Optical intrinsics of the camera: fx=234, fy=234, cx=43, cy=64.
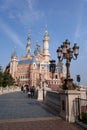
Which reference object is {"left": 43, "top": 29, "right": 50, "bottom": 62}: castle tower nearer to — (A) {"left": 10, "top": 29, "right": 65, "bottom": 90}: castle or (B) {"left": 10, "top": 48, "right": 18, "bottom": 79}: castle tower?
(A) {"left": 10, "top": 29, "right": 65, "bottom": 90}: castle

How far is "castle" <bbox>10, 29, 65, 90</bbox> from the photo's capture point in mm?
128375

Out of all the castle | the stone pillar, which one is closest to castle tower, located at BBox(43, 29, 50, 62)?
the castle

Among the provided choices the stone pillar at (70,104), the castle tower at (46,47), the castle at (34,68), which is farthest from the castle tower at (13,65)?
the stone pillar at (70,104)

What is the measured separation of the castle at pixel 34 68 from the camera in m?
128

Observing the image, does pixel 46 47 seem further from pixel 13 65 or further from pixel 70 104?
pixel 70 104

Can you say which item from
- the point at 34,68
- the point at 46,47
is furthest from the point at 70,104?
the point at 46,47

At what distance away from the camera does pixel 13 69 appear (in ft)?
466

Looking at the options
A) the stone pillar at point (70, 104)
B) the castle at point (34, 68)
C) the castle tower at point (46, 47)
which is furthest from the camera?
the castle tower at point (46, 47)

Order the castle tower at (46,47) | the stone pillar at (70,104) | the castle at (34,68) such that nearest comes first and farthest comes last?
the stone pillar at (70,104) → the castle at (34,68) → the castle tower at (46,47)

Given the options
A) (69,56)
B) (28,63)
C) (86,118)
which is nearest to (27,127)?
(86,118)

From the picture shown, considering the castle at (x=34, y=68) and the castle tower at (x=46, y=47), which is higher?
the castle tower at (x=46, y=47)

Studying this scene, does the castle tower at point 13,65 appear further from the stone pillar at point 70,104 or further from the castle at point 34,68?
the stone pillar at point 70,104

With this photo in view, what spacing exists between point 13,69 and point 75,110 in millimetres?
131511

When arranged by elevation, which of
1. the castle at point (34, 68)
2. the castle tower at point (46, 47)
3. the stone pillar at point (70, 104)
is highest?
the castle tower at point (46, 47)
